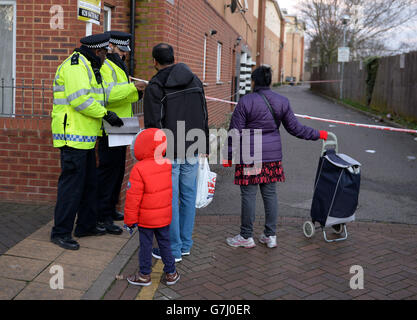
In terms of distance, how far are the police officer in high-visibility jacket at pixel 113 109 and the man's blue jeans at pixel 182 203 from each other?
875 mm

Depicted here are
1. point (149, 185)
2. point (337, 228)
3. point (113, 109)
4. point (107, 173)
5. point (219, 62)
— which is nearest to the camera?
point (149, 185)

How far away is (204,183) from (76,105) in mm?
1401

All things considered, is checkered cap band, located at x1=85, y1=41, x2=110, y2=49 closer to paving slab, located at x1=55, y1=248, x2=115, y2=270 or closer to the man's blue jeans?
the man's blue jeans

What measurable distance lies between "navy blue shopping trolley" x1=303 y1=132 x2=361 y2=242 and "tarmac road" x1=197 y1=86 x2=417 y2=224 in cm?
103

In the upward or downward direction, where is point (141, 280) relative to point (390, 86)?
downward

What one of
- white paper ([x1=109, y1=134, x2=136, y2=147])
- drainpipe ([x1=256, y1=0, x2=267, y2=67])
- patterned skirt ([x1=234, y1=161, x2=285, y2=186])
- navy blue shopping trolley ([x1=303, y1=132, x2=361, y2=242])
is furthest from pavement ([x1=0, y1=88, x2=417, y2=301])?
drainpipe ([x1=256, y1=0, x2=267, y2=67])

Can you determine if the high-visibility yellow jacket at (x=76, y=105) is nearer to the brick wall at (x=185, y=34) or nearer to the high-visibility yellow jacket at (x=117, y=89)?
the high-visibility yellow jacket at (x=117, y=89)

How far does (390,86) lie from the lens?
19.5m

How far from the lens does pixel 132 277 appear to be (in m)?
4.31

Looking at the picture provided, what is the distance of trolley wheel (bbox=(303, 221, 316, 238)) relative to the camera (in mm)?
5625

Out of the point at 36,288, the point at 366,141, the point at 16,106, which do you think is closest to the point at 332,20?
the point at 366,141

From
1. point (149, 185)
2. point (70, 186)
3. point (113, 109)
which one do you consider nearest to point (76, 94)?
point (113, 109)

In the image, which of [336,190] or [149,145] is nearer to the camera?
[149,145]

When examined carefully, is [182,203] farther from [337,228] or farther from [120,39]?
[337,228]
